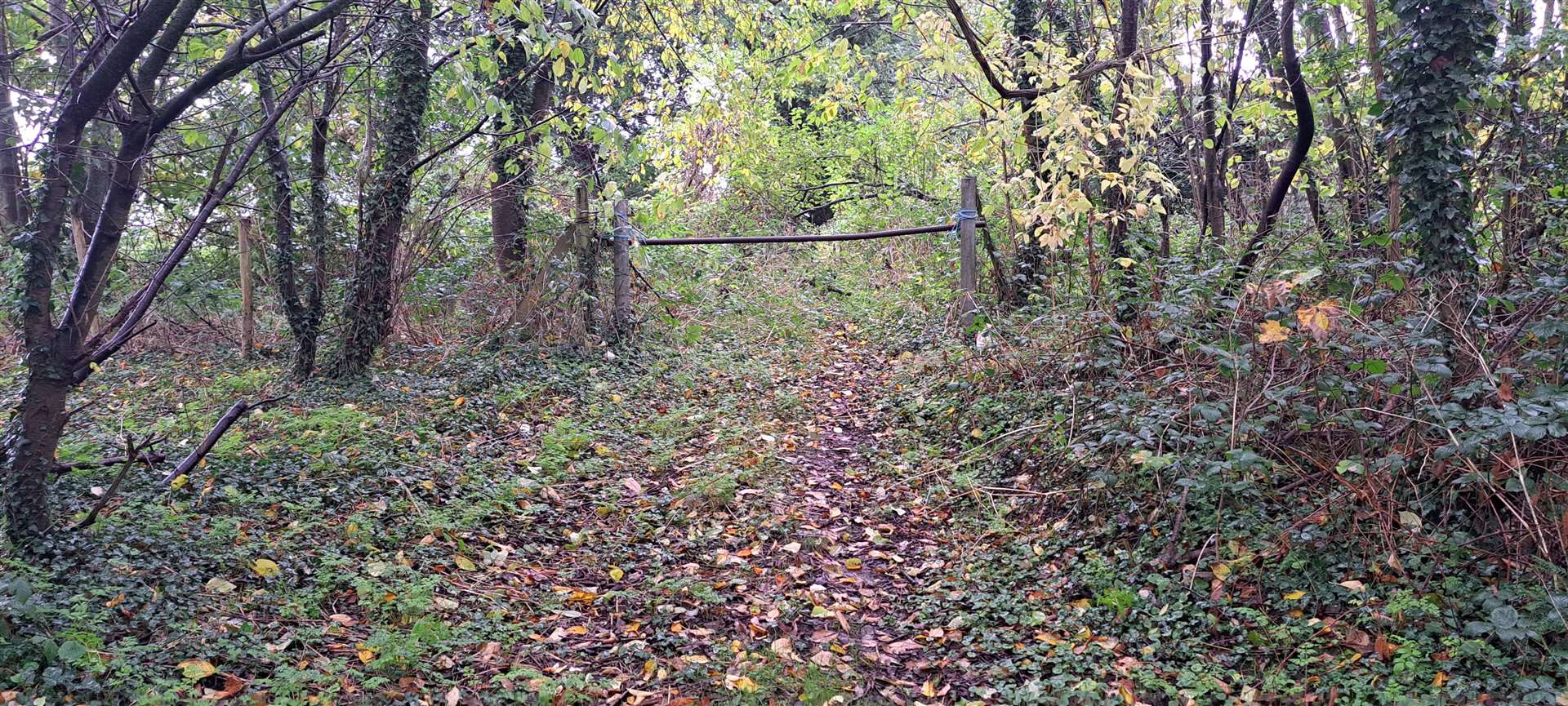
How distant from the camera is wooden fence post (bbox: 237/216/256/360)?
816 centimetres

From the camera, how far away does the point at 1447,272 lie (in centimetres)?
427

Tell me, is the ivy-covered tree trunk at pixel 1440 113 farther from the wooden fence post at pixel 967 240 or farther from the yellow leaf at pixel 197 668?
the yellow leaf at pixel 197 668

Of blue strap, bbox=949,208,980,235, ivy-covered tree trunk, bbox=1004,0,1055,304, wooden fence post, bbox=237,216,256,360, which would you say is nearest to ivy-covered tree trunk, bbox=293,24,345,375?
wooden fence post, bbox=237,216,256,360

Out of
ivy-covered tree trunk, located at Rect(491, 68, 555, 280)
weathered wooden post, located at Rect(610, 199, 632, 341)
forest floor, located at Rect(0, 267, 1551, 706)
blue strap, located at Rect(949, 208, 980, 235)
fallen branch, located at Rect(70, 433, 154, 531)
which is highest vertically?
ivy-covered tree trunk, located at Rect(491, 68, 555, 280)

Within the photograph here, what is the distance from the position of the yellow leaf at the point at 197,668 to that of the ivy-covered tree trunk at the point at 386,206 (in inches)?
156

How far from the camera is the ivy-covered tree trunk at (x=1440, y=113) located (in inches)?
164

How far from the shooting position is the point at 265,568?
410 cm

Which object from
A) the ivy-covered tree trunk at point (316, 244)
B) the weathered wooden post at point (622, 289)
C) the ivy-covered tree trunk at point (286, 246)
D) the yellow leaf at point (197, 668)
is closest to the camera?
the yellow leaf at point (197, 668)

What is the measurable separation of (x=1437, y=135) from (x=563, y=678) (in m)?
4.50

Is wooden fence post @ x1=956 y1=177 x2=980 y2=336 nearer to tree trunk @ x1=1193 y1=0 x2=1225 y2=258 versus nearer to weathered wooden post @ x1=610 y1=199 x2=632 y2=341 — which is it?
tree trunk @ x1=1193 y1=0 x2=1225 y2=258

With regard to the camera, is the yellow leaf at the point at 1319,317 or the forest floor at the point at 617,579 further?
the yellow leaf at the point at 1319,317

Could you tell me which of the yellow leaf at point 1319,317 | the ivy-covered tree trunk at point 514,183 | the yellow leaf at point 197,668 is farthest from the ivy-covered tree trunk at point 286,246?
the yellow leaf at point 1319,317

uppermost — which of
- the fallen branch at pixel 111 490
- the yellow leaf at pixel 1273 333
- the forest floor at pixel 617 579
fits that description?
the yellow leaf at pixel 1273 333

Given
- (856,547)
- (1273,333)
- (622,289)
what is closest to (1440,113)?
(1273,333)
